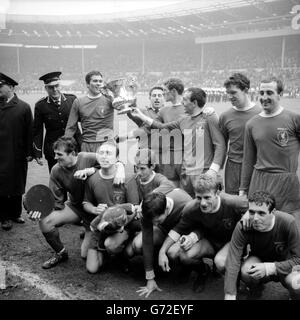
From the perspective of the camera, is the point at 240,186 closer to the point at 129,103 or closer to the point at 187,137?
the point at 187,137

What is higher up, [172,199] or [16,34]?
[16,34]

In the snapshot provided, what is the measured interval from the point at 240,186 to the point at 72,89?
42802mm

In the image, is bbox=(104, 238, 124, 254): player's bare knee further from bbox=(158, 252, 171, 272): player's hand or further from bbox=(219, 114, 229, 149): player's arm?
bbox=(219, 114, 229, 149): player's arm

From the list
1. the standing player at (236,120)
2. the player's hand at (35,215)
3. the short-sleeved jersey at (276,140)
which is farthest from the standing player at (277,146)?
the player's hand at (35,215)

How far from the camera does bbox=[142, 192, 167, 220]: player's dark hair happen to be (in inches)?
134

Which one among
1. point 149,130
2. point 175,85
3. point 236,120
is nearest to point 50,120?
point 149,130

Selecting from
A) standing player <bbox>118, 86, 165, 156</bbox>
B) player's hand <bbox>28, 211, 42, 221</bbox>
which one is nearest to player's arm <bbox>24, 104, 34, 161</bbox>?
standing player <bbox>118, 86, 165, 156</bbox>

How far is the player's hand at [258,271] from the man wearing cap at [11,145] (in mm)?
3391

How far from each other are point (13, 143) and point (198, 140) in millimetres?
2527

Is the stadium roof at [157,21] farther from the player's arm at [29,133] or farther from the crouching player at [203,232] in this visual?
the crouching player at [203,232]

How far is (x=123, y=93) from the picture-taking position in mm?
5184

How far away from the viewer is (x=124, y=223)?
3.90m

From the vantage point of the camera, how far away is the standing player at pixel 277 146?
3.62 meters
